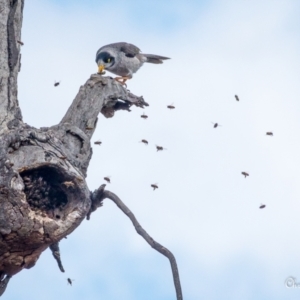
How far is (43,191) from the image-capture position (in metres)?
6.15

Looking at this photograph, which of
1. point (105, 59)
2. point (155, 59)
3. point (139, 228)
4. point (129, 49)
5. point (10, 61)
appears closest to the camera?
point (139, 228)

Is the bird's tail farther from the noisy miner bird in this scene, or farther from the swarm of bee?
the swarm of bee

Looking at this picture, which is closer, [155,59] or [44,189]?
[44,189]

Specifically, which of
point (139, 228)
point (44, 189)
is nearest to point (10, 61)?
point (44, 189)

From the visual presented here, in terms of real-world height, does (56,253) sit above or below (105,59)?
below

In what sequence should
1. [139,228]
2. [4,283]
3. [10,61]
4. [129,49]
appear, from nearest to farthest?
1. [139,228]
2. [4,283]
3. [10,61]
4. [129,49]

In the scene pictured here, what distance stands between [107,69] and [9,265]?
21.0ft

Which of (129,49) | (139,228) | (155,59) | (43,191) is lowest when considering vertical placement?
(139,228)

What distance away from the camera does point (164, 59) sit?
12578mm

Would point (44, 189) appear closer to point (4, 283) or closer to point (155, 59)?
point (4, 283)

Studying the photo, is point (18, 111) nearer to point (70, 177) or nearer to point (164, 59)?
point (70, 177)

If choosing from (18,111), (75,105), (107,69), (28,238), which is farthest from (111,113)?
(107,69)

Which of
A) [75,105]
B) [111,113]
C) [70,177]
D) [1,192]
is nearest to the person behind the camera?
[1,192]

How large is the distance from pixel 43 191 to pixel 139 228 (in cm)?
86
